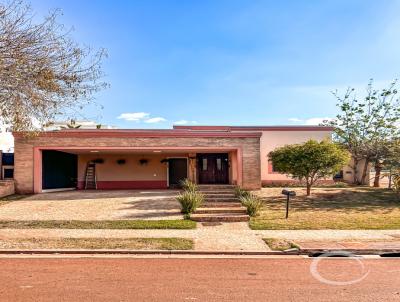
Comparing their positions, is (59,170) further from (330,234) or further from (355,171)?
(355,171)

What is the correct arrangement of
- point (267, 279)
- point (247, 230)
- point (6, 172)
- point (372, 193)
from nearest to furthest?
point (267, 279)
point (247, 230)
point (372, 193)
point (6, 172)

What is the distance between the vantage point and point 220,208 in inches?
626

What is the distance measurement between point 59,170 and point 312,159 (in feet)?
48.3

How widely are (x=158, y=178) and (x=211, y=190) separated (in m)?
7.09

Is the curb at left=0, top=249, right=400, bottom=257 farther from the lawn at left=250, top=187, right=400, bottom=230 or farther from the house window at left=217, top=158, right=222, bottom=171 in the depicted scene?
the house window at left=217, top=158, right=222, bottom=171

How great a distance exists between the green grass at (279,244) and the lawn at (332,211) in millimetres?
2047

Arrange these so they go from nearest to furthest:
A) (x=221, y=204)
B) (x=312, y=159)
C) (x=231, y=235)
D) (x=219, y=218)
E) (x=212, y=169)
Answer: (x=231, y=235) < (x=219, y=218) < (x=221, y=204) < (x=312, y=159) < (x=212, y=169)

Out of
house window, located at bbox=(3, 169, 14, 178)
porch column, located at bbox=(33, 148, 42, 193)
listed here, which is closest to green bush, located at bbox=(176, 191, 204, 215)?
porch column, located at bbox=(33, 148, 42, 193)

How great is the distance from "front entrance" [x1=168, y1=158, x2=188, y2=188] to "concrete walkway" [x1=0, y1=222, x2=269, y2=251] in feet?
46.2

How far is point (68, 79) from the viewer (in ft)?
42.4

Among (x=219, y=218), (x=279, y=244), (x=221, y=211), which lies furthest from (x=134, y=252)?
(x=221, y=211)

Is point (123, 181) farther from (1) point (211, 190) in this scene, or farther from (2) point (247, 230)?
(2) point (247, 230)

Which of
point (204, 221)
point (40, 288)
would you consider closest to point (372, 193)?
point (204, 221)

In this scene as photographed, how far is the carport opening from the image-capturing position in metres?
22.3
